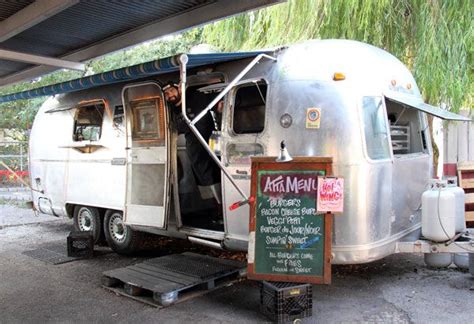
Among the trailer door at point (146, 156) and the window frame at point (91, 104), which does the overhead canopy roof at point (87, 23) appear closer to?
the window frame at point (91, 104)

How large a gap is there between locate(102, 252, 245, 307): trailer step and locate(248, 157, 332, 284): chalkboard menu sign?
0.81m

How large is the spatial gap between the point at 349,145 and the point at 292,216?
0.96m

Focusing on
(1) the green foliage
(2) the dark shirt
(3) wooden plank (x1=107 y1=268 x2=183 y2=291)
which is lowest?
(3) wooden plank (x1=107 y1=268 x2=183 y2=291)

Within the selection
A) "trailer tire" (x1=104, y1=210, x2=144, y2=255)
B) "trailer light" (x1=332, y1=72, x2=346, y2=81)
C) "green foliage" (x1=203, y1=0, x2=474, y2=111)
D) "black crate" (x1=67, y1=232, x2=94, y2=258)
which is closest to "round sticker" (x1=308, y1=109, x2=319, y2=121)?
"trailer light" (x1=332, y1=72, x2=346, y2=81)

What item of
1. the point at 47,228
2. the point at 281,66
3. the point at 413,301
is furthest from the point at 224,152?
the point at 47,228

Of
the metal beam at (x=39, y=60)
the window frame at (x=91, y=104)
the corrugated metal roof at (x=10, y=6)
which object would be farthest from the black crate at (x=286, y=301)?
the metal beam at (x=39, y=60)

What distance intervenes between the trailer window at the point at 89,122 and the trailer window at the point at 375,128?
4.35 meters

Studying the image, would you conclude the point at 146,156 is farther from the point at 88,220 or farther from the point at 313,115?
the point at 313,115

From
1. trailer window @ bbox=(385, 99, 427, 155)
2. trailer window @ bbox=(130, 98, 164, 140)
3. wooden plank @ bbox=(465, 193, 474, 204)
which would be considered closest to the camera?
trailer window @ bbox=(385, 99, 427, 155)

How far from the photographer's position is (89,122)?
7.97m

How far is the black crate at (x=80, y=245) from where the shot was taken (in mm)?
7188

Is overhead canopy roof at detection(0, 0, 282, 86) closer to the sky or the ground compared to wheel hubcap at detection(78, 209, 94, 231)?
closer to the sky

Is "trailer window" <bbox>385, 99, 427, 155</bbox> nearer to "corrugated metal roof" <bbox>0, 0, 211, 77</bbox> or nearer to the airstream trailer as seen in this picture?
the airstream trailer

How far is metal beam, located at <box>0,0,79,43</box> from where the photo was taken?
15.2ft
